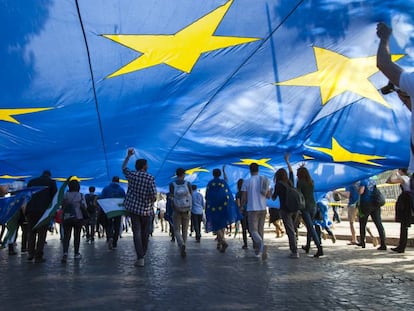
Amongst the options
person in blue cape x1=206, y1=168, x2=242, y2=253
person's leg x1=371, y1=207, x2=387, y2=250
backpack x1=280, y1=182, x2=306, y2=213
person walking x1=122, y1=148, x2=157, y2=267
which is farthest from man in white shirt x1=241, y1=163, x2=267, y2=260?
person's leg x1=371, y1=207, x2=387, y2=250

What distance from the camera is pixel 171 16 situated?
5.26 metres

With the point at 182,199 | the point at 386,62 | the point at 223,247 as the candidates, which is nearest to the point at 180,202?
the point at 182,199

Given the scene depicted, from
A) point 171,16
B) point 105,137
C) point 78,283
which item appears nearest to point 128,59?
point 171,16

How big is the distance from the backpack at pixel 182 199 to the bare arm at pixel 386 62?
697 centimetres

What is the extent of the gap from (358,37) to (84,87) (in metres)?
4.01

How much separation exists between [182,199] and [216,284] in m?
4.12

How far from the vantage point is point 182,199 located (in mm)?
9492

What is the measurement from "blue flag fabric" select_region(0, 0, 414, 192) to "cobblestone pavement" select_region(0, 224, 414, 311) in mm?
2587

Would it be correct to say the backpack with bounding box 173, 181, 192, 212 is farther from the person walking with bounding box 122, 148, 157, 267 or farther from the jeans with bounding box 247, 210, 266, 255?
the person walking with bounding box 122, 148, 157, 267

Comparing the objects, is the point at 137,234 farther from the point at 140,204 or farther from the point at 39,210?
the point at 39,210

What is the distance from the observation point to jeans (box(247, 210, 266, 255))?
27.0ft

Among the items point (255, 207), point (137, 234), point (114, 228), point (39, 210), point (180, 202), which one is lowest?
point (137, 234)

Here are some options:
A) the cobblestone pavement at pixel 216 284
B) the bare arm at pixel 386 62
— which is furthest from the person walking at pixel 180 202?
the bare arm at pixel 386 62

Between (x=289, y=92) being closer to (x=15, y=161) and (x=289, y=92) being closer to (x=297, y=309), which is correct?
(x=297, y=309)
